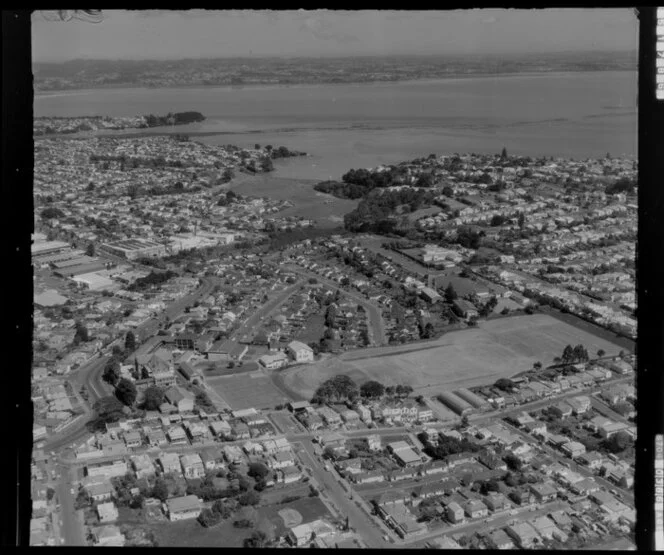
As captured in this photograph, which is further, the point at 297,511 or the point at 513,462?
the point at 513,462

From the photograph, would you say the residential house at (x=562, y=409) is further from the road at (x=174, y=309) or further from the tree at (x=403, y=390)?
the road at (x=174, y=309)

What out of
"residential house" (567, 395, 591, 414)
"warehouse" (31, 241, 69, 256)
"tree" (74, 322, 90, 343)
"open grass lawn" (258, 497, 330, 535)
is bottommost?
Result: "open grass lawn" (258, 497, 330, 535)

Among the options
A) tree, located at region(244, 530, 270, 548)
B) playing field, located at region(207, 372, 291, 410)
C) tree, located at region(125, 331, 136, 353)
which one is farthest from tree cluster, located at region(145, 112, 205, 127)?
tree, located at region(244, 530, 270, 548)

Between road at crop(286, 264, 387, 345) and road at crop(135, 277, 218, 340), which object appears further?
road at crop(286, 264, 387, 345)

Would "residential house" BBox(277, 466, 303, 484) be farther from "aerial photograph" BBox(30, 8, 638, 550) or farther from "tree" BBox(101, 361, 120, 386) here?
"tree" BBox(101, 361, 120, 386)

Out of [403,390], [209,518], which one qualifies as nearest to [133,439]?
[209,518]

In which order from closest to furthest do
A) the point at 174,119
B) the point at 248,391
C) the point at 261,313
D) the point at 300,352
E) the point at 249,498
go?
the point at 249,498 → the point at 248,391 → the point at 300,352 → the point at 261,313 → the point at 174,119

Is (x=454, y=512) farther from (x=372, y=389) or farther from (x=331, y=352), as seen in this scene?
(x=331, y=352)

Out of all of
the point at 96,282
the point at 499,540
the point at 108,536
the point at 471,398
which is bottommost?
the point at 499,540
